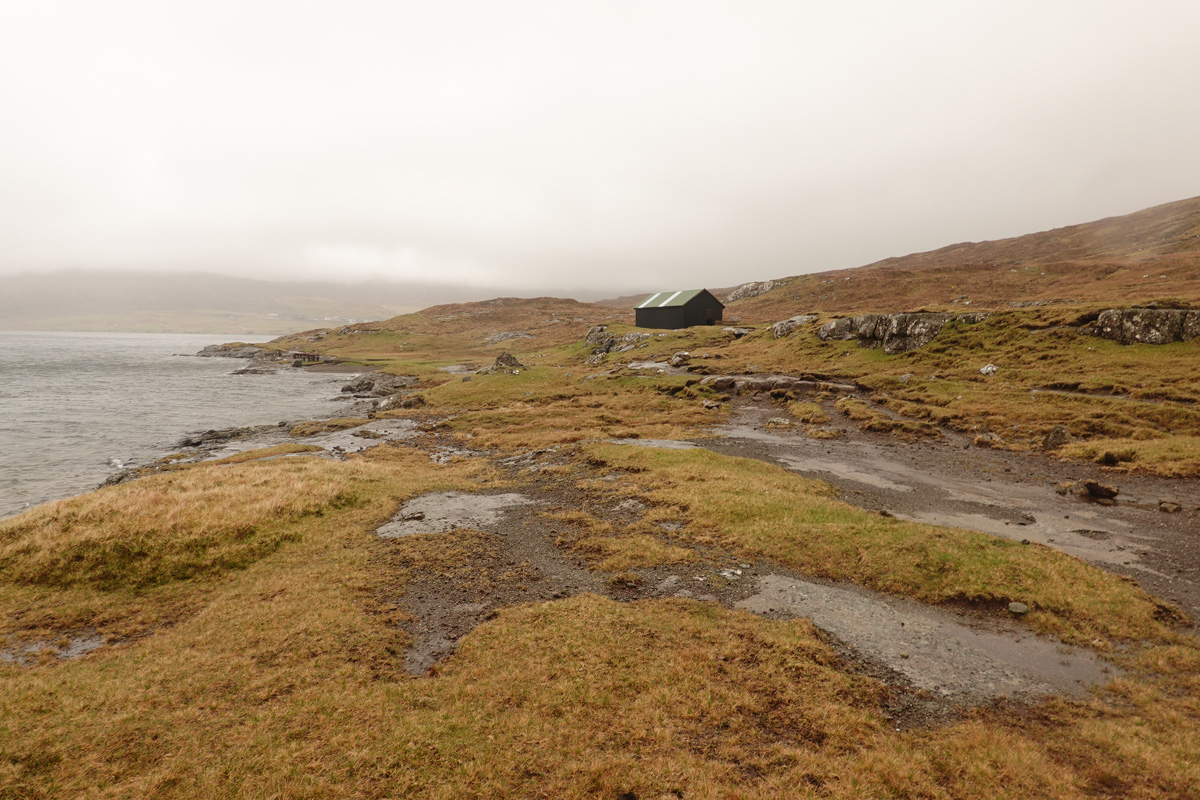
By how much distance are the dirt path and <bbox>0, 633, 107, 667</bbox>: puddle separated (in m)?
28.8

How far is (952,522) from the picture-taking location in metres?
22.5

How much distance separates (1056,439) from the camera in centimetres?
3281

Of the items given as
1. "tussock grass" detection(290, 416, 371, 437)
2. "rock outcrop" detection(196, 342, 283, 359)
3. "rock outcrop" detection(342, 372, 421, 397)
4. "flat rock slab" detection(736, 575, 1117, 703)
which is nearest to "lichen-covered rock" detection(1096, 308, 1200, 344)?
"flat rock slab" detection(736, 575, 1117, 703)

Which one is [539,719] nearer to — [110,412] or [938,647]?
[938,647]

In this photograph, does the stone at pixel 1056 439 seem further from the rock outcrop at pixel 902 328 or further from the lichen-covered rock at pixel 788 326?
the lichen-covered rock at pixel 788 326

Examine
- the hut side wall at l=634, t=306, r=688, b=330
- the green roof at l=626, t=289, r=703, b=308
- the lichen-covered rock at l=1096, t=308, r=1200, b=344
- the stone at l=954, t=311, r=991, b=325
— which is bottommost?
the lichen-covered rock at l=1096, t=308, r=1200, b=344

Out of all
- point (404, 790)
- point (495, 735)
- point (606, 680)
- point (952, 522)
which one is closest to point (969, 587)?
point (952, 522)

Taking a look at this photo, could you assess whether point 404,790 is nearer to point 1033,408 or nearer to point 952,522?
point 952,522

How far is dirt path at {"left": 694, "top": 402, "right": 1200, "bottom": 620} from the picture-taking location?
18672 mm

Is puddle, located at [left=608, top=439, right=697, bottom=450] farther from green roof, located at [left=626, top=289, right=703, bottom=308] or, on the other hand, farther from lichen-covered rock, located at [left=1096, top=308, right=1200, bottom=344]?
green roof, located at [left=626, top=289, right=703, bottom=308]

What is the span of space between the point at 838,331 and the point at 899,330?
976 centimetres

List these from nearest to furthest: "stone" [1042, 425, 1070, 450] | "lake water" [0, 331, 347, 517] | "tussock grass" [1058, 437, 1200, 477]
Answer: "tussock grass" [1058, 437, 1200, 477] < "stone" [1042, 425, 1070, 450] < "lake water" [0, 331, 347, 517]

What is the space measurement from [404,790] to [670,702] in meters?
5.56

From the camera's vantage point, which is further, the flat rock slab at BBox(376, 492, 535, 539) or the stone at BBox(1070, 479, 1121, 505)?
the stone at BBox(1070, 479, 1121, 505)
